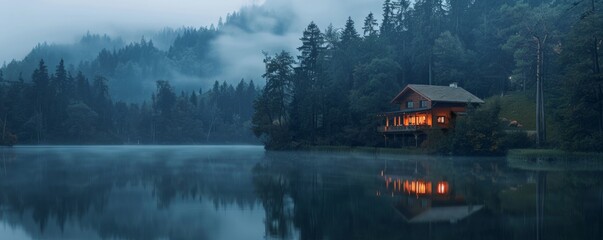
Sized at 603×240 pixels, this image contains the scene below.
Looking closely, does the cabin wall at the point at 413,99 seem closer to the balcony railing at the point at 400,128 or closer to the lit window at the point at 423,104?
the lit window at the point at 423,104

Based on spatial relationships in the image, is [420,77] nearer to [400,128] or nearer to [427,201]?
[400,128]

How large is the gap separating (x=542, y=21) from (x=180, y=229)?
153 feet

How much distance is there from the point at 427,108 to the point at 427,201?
39.5 meters

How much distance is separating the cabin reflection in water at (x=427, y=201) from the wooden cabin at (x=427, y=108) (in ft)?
99.8

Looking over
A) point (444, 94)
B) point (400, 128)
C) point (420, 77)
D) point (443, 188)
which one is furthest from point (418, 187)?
point (420, 77)

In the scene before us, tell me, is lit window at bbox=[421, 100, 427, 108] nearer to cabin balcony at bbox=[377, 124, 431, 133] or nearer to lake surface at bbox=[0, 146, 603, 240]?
cabin balcony at bbox=[377, 124, 431, 133]

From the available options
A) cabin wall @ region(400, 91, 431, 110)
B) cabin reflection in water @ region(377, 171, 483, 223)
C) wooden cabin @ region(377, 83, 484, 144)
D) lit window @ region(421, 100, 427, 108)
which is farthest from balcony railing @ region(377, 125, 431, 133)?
cabin reflection in water @ region(377, 171, 483, 223)

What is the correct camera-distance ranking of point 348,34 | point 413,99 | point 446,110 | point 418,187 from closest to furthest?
1. point 418,187
2. point 446,110
3. point 413,99
4. point 348,34

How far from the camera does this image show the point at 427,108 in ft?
185

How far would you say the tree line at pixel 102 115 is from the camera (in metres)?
101

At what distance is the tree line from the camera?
101 meters

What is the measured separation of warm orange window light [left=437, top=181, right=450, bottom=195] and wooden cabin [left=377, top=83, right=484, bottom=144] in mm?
29234

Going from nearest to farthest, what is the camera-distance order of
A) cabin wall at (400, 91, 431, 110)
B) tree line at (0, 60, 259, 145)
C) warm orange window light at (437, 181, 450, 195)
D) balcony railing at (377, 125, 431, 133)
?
warm orange window light at (437, 181, 450, 195)
balcony railing at (377, 125, 431, 133)
cabin wall at (400, 91, 431, 110)
tree line at (0, 60, 259, 145)

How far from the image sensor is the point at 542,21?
163ft
